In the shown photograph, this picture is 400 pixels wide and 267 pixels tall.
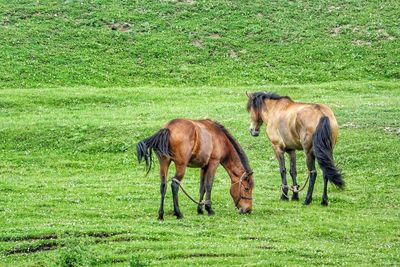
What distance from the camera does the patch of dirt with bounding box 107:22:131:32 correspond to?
50656mm

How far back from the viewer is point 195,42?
49250 millimetres

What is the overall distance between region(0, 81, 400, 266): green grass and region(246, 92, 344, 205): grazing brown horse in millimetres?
953

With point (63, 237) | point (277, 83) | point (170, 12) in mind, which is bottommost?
point (63, 237)

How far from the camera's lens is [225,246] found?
17.9 m

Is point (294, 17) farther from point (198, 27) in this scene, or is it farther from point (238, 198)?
point (238, 198)

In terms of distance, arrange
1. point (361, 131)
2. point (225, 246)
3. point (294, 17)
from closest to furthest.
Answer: point (225, 246)
point (361, 131)
point (294, 17)

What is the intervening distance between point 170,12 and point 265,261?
124 feet

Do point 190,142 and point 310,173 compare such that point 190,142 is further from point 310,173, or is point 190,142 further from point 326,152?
point 310,173

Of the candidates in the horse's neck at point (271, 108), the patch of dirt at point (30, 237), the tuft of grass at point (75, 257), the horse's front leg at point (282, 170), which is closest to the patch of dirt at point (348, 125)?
the horse's neck at point (271, 108)

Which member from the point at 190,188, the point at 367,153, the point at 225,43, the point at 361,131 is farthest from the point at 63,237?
the point at 225,43

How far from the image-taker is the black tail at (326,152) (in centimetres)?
2208

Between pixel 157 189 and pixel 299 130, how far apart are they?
4.60 m

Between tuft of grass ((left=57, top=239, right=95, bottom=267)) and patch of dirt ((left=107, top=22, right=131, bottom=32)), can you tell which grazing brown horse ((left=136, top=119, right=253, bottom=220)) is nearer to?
tuft of grass ((left=57, top=239, right=95, bottom=267))

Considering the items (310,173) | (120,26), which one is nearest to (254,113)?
(310,173)
